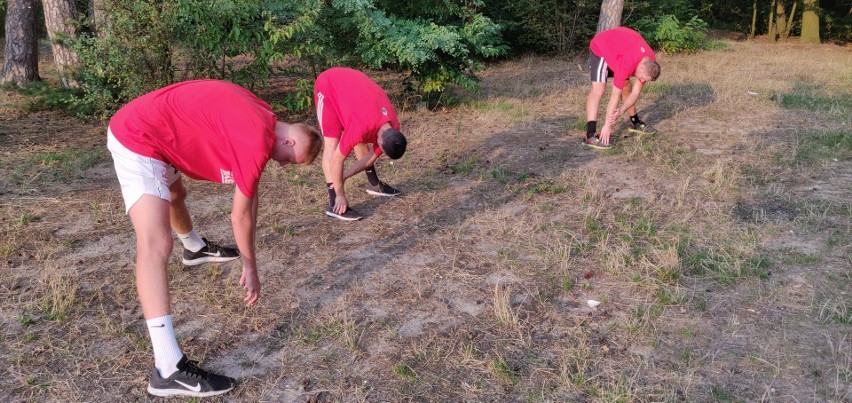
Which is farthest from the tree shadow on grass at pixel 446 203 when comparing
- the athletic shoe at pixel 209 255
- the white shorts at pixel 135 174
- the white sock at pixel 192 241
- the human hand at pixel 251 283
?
the white shorts at pixel 135 174

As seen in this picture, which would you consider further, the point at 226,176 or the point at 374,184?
the point at 374,184

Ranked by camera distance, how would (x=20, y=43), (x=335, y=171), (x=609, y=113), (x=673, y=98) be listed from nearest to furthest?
(x=335, y=171)
(x=609, y=113)
(x=20, y=43)
(x=673, y=98)

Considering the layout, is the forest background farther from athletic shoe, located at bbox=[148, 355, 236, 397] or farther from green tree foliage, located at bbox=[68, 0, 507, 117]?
athletic shoe, located at bbox=[148, 355, 236, 397]

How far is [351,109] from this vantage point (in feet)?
14.9

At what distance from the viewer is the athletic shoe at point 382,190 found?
5539mm

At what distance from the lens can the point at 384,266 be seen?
4188 mm

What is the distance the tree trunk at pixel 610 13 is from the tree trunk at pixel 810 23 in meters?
9.69

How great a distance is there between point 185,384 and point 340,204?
91.2 inches

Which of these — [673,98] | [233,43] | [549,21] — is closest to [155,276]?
[233,43]

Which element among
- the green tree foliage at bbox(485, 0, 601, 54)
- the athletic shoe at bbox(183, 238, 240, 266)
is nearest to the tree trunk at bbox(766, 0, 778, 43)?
the green tree foliage at bbox(485, 0, 601, 54)

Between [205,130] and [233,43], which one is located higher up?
[233,43]

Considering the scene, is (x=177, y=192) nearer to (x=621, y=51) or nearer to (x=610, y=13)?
(x=621, y=51)

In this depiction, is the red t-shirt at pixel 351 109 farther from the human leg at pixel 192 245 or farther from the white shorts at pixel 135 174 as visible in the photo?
the white shorts at pixel 135 174

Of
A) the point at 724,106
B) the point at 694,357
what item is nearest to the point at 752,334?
the point at 694,357
